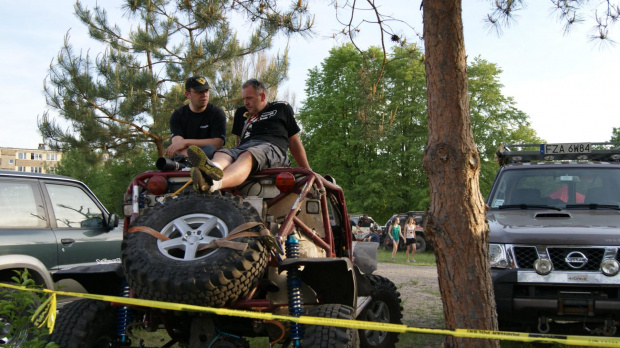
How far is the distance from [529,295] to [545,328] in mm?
306

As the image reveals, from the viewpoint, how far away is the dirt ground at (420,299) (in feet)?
24.7

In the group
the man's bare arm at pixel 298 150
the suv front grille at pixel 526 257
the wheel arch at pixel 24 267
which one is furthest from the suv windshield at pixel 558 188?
the wheel arch at pixel 24 267

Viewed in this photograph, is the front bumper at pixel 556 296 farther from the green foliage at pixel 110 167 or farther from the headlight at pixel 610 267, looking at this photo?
the green foliage at pixel 110 167

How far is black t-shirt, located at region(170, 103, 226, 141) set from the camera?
589 cm

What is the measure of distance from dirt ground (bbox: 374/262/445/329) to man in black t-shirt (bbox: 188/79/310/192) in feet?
8.83

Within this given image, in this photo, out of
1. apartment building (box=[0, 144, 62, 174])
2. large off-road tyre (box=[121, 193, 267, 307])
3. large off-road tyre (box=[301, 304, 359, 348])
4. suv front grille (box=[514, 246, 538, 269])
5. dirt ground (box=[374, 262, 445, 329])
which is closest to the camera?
large off-road tyre (box=[121, 193, 267, 307])

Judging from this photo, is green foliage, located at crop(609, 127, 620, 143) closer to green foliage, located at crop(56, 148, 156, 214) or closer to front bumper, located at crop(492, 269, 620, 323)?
green foliage, located at crop(56, 148, 156, 214)

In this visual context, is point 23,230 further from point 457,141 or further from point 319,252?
point 457,141

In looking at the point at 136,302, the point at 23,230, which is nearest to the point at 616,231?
the point at 136,302

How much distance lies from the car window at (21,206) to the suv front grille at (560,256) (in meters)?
4.80

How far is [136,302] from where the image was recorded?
3371 millimetres

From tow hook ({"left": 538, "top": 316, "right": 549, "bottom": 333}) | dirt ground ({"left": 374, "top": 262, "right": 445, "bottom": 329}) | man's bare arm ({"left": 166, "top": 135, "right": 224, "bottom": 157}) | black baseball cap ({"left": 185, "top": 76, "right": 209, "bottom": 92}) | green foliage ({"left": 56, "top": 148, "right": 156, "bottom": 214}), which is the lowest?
dirt ground ({"left": 374, "top": 262, "right": 445, "bottom": 329})

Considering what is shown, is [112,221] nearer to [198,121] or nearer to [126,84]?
[198,121]

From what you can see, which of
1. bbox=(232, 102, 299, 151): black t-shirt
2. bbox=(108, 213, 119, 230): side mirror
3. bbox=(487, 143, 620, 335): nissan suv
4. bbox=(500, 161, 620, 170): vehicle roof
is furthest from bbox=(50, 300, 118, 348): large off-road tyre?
bbox=(500, 161, 620, 170): vehicle roof
